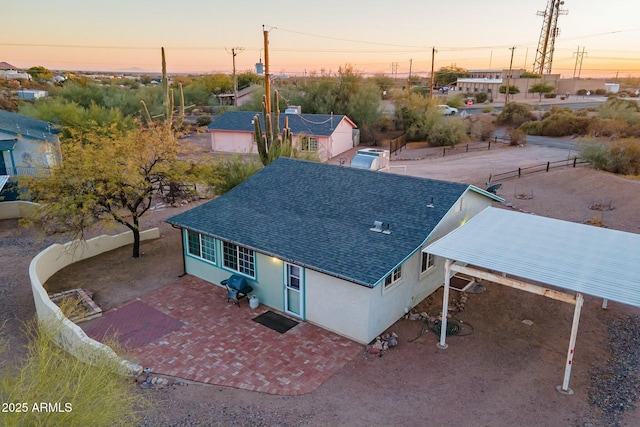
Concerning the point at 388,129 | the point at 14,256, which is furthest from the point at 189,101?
the point at 14,256

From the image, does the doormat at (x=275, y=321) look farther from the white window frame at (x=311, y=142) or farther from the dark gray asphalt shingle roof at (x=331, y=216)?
the white window frame at (x=311, y=142)

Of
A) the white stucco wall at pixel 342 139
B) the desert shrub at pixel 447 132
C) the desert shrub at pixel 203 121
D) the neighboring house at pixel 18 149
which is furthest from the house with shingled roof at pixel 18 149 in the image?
the desert shrub at pixel 447 132

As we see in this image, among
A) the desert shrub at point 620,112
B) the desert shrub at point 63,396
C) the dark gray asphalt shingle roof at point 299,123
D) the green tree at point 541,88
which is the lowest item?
the dark gray asphalt shingle roof at point 299,123

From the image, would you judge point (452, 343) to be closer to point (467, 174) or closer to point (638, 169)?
point (467, 174)

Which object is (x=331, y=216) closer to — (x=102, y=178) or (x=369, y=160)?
(x=369, y=160)

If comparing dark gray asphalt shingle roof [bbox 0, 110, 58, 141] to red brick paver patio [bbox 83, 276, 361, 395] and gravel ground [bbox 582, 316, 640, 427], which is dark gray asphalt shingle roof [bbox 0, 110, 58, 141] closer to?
red brick paver patio [bbox 83, 276, 361, 395]

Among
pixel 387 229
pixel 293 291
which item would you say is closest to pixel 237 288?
pixel 293 291

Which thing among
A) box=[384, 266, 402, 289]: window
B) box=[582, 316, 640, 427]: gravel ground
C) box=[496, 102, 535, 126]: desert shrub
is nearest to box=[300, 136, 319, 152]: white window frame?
box=[496, 102, 535, 126]: desert shrub
